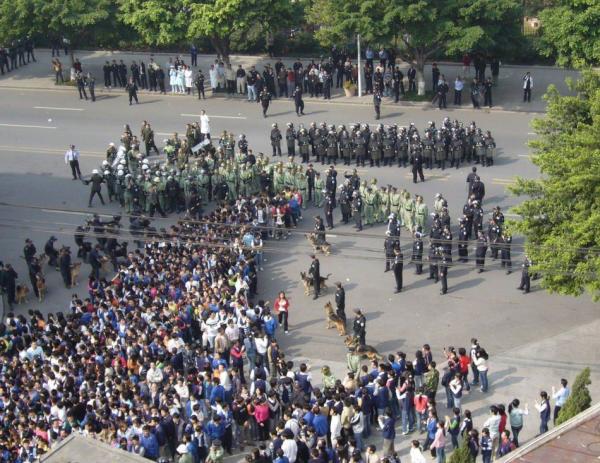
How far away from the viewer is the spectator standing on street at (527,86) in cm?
4297

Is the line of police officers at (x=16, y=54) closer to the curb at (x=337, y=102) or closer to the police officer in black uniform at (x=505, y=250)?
the curb at (x=337, y=102)

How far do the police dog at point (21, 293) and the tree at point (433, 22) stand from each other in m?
16.7

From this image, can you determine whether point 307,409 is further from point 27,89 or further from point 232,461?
point 27,89

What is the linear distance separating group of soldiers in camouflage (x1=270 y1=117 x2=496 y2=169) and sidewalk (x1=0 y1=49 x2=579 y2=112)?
5976 millimetres

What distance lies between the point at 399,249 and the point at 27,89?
24.6 m

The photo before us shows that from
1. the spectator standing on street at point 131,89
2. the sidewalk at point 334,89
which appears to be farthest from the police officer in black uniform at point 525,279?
the spectator standing on street at point 131,89

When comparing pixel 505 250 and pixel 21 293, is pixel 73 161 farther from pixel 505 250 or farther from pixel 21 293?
pixel 505 250

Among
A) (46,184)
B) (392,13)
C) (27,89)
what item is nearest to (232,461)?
(46,184)

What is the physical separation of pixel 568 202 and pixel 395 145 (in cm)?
1178

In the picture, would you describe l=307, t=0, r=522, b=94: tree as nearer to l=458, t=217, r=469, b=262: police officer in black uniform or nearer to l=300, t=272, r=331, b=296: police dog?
l=458, t=217, r=469, b=262: police officer in black uniform

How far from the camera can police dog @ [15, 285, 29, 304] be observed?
101 ft

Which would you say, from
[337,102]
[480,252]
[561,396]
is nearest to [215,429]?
[561,396]

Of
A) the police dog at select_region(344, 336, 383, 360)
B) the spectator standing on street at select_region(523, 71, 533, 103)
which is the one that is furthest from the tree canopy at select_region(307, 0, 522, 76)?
the police dog at select_region(344, 336, 383, 360)

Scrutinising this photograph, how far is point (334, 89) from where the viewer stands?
4672cm
